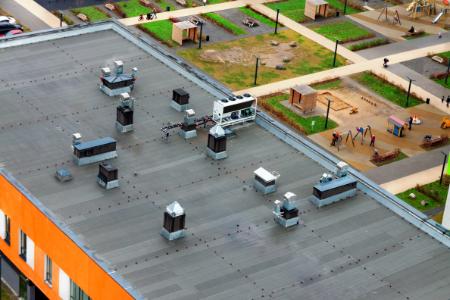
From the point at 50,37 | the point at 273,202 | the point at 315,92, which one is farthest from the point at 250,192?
the point at 315,92

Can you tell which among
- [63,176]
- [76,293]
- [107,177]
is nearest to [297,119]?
[107,177]

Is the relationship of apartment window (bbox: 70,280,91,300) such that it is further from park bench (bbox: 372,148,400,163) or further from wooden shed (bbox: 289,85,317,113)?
wooden shed (bbox: 289,85,317,113)

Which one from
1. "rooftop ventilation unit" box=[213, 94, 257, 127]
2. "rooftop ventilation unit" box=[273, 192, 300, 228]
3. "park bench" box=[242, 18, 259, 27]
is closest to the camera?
"rooftop ventilation unit" box=[273, 192, 300, 228]

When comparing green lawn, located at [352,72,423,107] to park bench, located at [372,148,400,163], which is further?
green lawn, located at [352,72,423,107]

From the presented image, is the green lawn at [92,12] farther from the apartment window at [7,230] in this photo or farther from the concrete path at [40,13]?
the apartment window at [7,230]

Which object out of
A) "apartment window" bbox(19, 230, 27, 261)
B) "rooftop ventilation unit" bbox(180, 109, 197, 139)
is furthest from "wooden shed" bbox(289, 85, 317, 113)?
"apartment window" bbox(19, 230, 27, 261)

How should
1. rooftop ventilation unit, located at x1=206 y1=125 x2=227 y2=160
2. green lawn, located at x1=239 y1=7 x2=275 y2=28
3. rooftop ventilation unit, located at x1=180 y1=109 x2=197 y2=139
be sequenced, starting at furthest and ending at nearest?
1. green lawn, located at x1=239 y1=7 x2=275 y2=28
2. rooftop ventilation unit, located at x1=180 y1=109 x2=197 y2=139
3. rooftop ventilation unit, located at x1=206 y1=125 x2=227 y2=160

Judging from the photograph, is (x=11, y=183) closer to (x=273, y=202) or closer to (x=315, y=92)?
(x=273, y=202)
